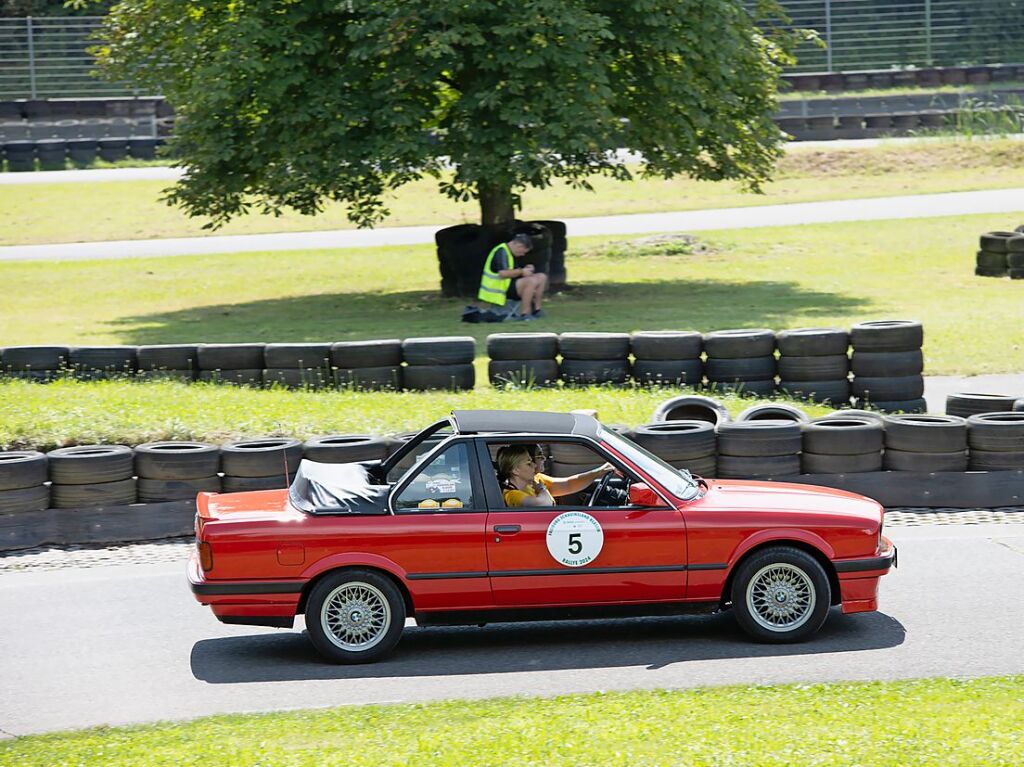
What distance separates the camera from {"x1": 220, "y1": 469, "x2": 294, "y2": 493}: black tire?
1003 cm

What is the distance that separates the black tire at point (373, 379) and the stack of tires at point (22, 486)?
4.31 m

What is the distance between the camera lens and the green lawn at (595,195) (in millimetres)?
31234

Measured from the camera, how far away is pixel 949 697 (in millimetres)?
6336

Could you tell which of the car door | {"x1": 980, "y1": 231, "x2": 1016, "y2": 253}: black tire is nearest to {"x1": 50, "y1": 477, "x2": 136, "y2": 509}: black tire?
the car door

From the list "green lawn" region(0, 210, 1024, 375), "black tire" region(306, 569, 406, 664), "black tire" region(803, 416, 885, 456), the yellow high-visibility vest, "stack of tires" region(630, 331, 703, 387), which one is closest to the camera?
"black tire" region(306, 569, 406, 664)

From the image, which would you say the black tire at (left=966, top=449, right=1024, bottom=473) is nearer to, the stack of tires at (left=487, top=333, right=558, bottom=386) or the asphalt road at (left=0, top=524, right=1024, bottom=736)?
the asphalt road at (left=0, top=524, right=1024, bottom=736)

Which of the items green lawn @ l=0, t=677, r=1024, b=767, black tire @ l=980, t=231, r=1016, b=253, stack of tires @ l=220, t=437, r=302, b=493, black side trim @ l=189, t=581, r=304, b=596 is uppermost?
black tire @ l=980, t=231, r=1016, b=253

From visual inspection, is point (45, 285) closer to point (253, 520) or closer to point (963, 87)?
point (253, 520)

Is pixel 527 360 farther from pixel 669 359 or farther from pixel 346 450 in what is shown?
pixel 346 450

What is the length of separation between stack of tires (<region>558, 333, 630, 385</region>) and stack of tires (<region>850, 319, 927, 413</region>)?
212cm

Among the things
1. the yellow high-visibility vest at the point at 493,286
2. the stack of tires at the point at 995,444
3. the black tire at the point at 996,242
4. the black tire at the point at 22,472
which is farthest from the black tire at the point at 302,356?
the black tire at the point at 996,242

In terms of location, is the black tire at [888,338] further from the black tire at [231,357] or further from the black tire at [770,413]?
the black tire at [231,357]

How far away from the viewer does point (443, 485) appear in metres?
7.67

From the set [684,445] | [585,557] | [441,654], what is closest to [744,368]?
[684,445]
